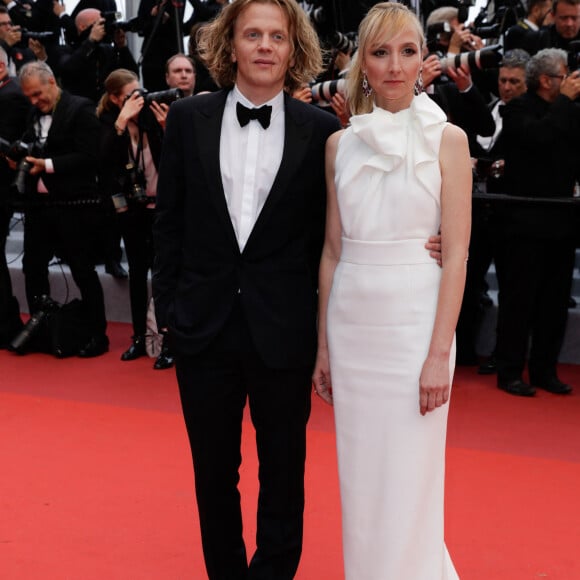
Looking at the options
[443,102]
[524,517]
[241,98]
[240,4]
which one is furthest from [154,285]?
[443,102]

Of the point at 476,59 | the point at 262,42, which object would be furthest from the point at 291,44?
the point at 476,59

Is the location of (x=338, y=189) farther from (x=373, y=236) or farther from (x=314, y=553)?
(x=314, y=553)

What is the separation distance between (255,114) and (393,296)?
0.56 metres

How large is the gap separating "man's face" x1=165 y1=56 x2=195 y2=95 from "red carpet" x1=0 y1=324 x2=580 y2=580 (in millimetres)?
1753

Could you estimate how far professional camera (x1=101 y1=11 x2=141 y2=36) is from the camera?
6.97m

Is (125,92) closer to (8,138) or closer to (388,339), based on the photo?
(8,138)

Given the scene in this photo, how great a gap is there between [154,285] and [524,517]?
5.51 ft

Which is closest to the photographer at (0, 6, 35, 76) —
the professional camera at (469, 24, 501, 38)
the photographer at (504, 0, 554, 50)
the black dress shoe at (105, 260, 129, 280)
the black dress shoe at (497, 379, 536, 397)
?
the black dress shoe at (105, 260, 129, 280)

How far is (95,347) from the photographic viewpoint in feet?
19.2

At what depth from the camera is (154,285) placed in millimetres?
2471

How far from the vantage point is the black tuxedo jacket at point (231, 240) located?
2320 millimetres

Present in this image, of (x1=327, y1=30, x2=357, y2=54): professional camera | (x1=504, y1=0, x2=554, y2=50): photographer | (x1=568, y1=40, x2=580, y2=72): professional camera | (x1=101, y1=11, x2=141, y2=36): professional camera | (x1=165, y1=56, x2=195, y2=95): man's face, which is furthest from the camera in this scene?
(x1=101, y1=11, x2=141, y2=36): professional camera

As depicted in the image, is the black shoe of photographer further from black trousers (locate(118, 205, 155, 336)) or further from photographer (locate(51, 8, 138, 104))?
photographer (locate(51, 8, 138, 104))

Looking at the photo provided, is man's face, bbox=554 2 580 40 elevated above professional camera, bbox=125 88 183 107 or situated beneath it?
elevated above
